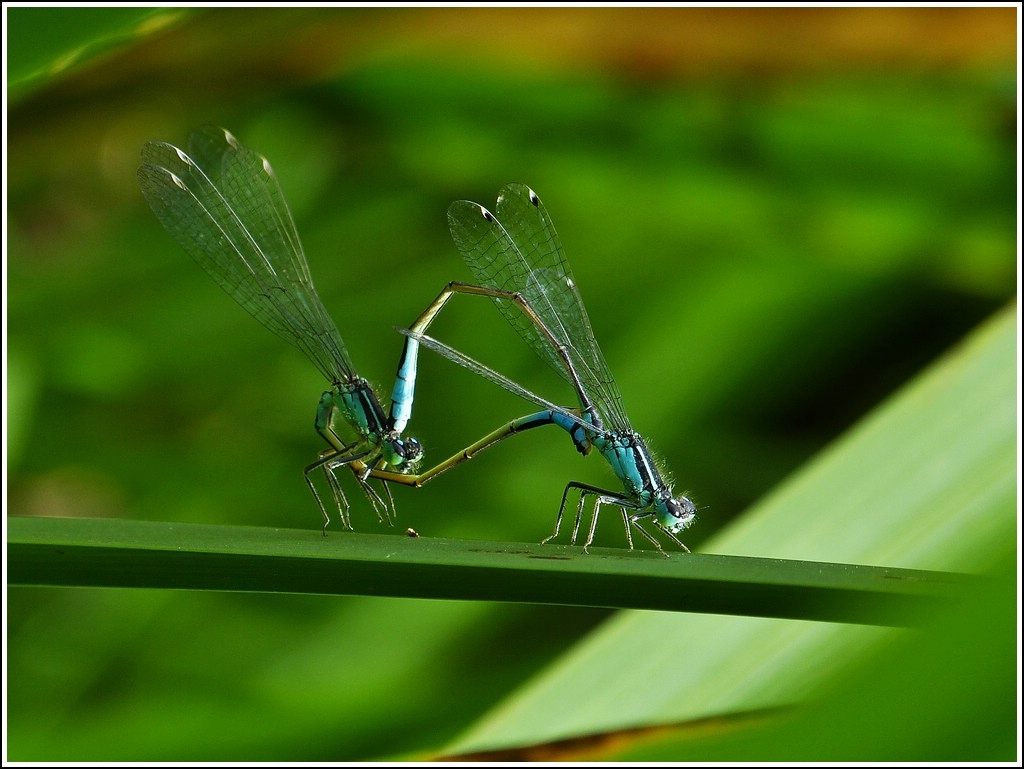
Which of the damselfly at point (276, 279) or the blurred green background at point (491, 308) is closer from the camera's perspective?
the damselfly at point (276, 279)

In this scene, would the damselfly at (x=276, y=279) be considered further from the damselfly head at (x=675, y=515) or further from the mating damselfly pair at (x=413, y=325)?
the damselfly head at (x=675, y=515)

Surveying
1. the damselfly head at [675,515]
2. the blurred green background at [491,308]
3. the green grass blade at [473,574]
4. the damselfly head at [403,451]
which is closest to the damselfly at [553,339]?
the damselfly head at [675,515]

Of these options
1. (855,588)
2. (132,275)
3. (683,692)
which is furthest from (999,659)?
(132,275)

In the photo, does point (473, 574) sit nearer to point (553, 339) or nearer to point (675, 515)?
point (675, 515)

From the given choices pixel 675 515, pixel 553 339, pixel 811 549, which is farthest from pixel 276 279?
pixel 811 549

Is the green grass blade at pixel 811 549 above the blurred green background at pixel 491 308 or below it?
below

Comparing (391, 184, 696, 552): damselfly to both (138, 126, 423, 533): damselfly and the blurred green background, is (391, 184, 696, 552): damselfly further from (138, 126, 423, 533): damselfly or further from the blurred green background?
the blurred green background

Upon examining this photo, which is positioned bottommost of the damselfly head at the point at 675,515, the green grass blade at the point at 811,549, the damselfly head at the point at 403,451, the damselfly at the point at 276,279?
the green grass blade at the point at 811,549
